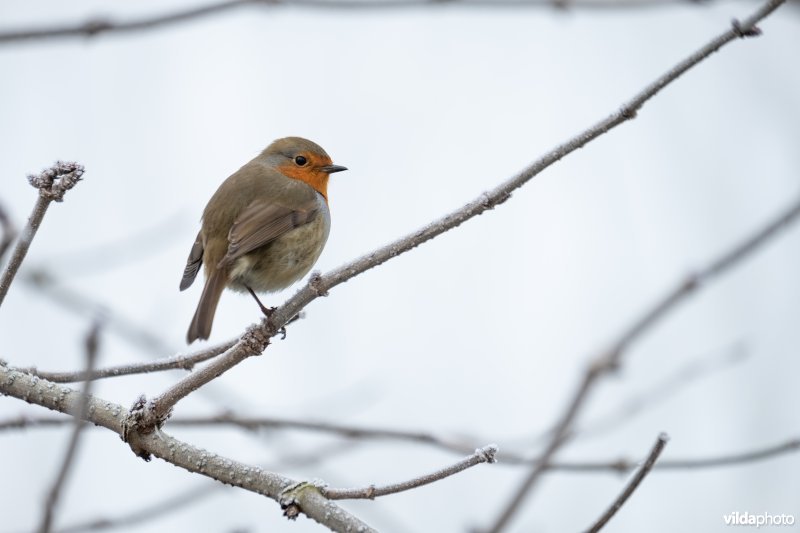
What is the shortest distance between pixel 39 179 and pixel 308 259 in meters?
2.51

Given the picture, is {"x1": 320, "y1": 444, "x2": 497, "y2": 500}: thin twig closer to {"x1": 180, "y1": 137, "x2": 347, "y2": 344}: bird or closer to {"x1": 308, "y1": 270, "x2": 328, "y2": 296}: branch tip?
{"x1": 308, "y1": 270, "x2": 328, "y2": 296}: branch tip

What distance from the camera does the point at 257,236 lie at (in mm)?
4145

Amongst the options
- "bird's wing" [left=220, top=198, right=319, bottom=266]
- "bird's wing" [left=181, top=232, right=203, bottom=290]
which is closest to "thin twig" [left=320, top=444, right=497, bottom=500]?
"bird's wing" [left=220, top=198, right=319, bottom=266]

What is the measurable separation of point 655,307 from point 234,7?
1520 mm

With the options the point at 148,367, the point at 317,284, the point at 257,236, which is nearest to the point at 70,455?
the point at 317,284

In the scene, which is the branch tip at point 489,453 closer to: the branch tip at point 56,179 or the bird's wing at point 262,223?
the branch tip at point 56,179

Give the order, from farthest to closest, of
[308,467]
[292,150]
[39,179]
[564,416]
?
[292,150], [308,467], [564,416], [39,179]

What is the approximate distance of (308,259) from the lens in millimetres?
4406

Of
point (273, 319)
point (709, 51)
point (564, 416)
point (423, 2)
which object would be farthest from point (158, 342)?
point (709, 51)

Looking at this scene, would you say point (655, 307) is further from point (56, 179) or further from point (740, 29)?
point (56, 179)

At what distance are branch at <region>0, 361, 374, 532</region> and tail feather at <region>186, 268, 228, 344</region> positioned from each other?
4.06 feet

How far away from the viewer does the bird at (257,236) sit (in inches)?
161

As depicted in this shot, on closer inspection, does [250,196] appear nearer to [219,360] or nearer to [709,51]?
[219,360]

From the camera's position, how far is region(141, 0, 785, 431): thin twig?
2.13 metres
